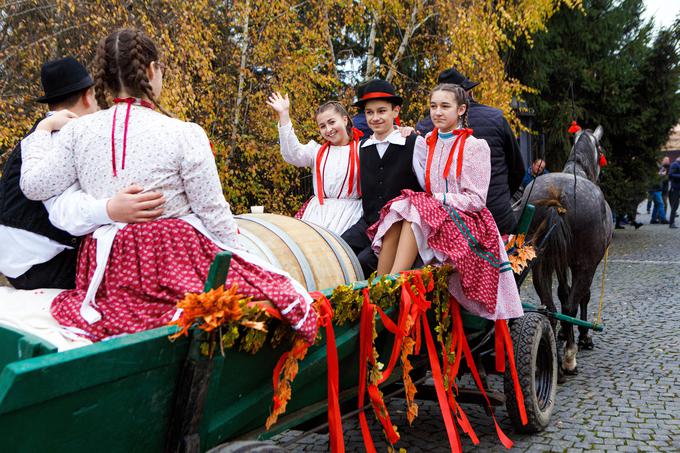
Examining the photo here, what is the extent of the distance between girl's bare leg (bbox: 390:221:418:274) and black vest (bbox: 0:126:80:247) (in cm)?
160

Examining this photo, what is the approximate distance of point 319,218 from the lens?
13.8 feet

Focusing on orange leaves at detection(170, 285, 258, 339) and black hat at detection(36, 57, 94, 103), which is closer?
orange leaves at detection(170, 285, 258, 339)

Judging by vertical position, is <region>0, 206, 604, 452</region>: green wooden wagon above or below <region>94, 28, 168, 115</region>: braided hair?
below

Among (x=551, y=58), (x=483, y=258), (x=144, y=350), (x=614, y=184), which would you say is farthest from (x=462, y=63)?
(x=144, y=350)

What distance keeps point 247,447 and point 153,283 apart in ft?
1.98

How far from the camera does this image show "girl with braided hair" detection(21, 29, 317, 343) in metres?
2.17

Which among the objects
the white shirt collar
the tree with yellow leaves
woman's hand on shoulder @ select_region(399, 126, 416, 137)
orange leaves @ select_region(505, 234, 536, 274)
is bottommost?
orange leaves @ select_region(505, 234, 536, 274)

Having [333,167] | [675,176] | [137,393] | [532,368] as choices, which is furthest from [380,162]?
[675,176]

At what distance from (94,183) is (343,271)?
1346 mm

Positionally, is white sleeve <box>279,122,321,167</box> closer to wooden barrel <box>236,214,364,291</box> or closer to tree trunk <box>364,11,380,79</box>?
wooden barrel <box>236,214,364,291</box>

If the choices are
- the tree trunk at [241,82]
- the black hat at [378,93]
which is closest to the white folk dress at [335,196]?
the black hat at [378,93]

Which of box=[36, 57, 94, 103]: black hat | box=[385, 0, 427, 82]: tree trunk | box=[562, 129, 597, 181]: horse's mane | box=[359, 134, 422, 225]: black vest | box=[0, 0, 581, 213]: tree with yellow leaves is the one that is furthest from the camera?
box=[385, 0, 427, 82]: tree trunk

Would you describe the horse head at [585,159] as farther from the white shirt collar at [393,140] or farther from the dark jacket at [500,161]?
the white shirt collar at [393,140]

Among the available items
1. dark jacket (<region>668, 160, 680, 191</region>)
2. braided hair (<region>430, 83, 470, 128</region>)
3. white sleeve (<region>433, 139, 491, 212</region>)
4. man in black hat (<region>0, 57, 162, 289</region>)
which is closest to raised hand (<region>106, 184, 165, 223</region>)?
man in black hat (<region>0, 57, 162, 289</region>)
